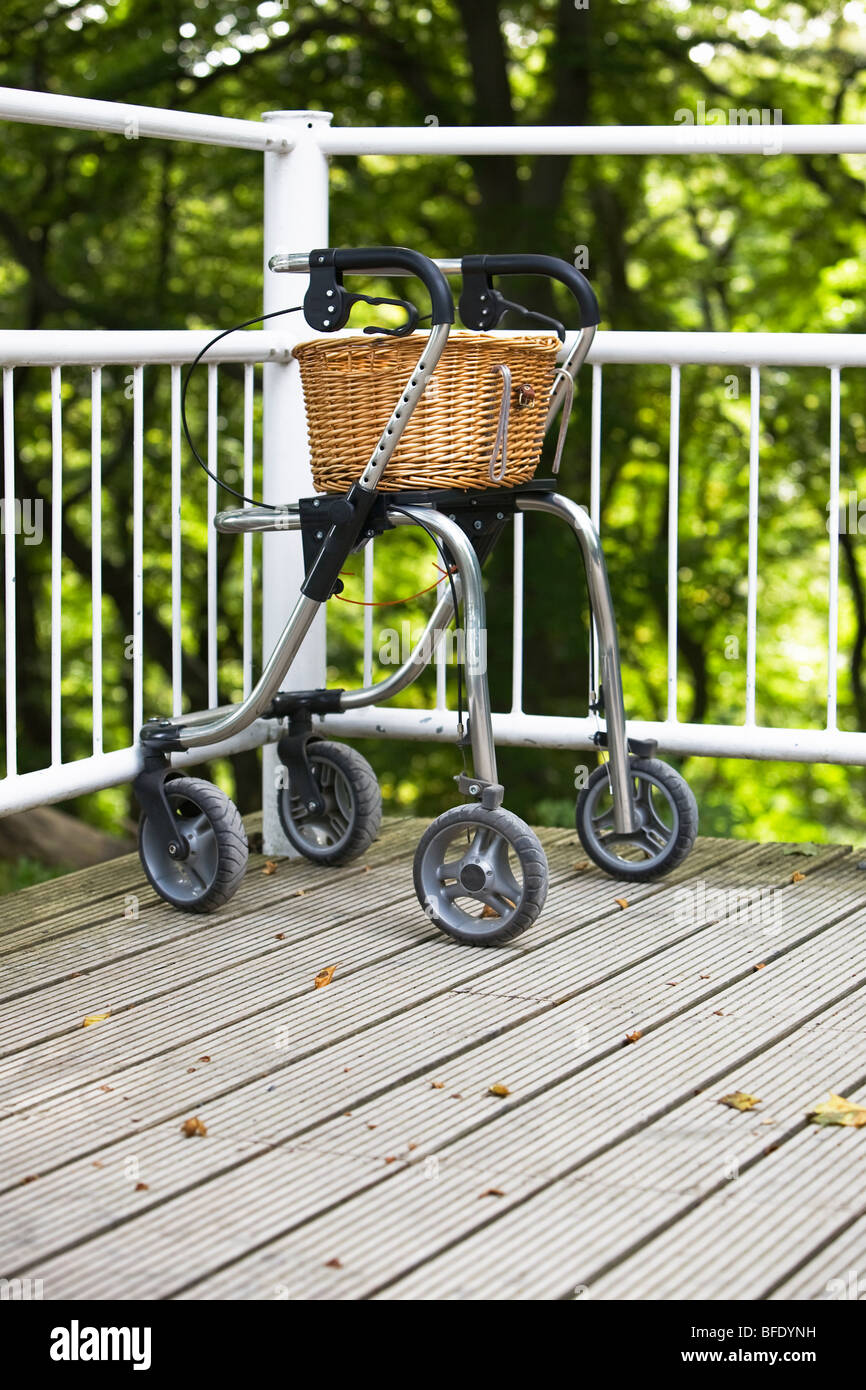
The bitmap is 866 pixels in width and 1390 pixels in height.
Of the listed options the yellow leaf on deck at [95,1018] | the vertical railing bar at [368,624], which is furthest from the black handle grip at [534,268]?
the yellow leaf on deck at [95,1018]

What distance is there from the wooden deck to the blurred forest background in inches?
110

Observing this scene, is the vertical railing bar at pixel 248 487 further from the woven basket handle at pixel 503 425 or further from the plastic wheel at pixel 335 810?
the woven basket handle at pixel 503 425

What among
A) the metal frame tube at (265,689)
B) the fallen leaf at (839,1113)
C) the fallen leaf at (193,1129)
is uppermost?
the metal frame tube at (265,689)

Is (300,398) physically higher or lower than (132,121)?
lower

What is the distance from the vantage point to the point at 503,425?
263 cm

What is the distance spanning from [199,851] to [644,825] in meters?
0.81

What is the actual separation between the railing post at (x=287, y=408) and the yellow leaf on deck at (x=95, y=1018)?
93cm

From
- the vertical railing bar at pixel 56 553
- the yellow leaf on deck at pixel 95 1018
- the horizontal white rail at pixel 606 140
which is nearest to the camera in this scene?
the yellow leaf on deck at pixel 95 1018

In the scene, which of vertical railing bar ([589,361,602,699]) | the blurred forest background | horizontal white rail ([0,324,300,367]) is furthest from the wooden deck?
the blurred forest background

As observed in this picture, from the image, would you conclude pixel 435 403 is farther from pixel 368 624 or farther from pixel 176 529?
pixel 368 624

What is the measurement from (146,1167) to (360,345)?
1.35 metres

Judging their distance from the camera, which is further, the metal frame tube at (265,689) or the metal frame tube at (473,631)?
the metal frame tube at (265,689)

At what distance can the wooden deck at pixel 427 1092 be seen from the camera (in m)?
1.67

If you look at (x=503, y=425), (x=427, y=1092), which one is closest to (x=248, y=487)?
(x=503, y=425)
